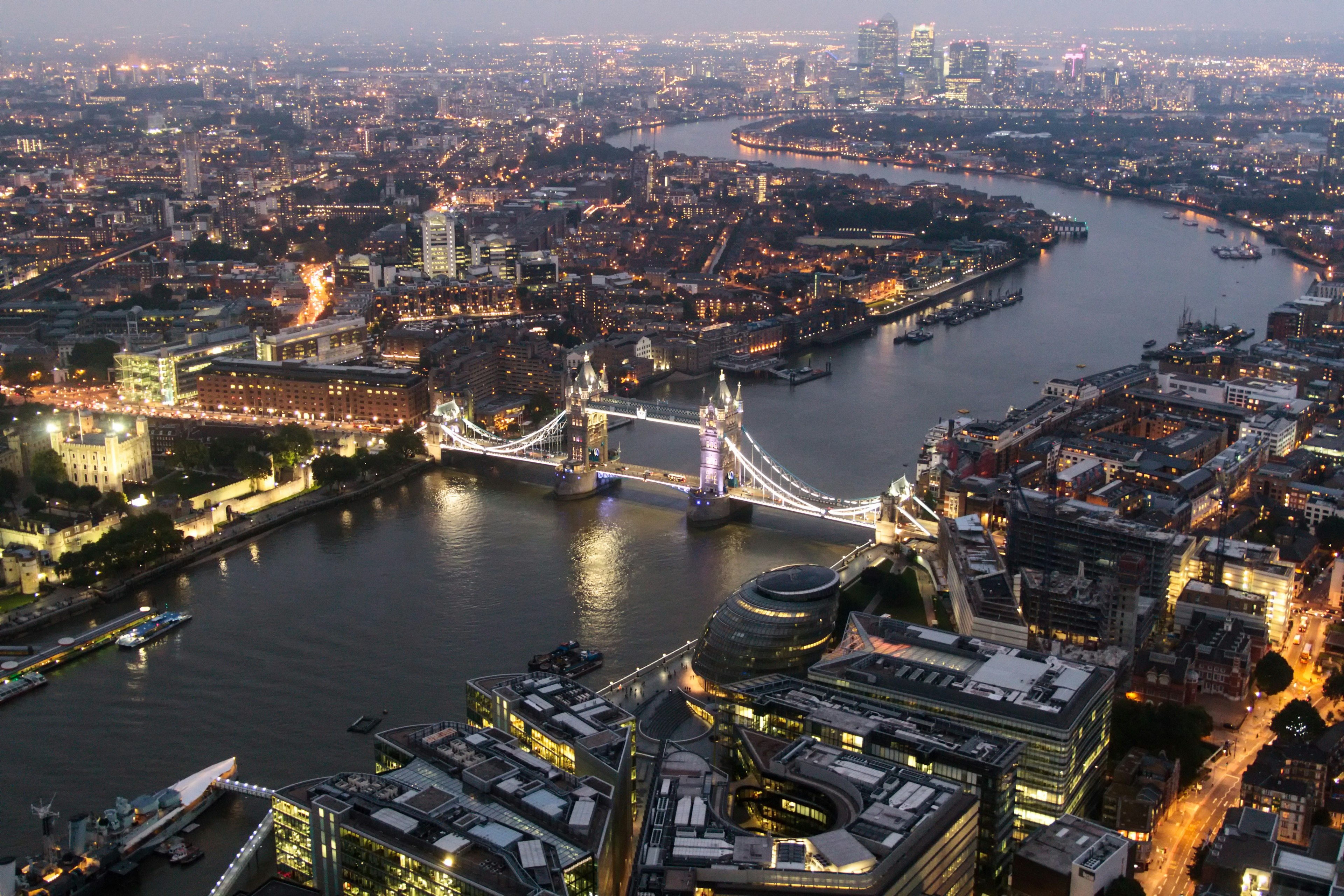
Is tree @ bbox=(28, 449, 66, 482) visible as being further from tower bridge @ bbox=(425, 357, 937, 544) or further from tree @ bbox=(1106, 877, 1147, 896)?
tree @ bbox=(1106, 877, 1147, 896)

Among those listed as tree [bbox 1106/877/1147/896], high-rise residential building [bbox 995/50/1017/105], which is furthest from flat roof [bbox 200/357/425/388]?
high-rise residential building [bbox 995/50/1017/105]

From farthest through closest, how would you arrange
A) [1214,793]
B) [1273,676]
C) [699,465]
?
[699,465] → [1273,676] → [1214,793]

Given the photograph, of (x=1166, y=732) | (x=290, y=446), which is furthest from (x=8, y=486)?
(x=1166, y=732)

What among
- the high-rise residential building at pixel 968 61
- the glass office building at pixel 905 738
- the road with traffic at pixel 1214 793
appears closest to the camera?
the glass office building at pixel 905 738

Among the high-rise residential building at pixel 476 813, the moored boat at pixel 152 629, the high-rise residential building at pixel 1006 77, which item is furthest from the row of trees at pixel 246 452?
the high-rise residential building at pixel 1006 77

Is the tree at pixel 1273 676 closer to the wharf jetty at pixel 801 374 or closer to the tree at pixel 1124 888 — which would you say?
the tree at pixel 1124 888

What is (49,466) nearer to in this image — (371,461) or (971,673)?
(371,461)

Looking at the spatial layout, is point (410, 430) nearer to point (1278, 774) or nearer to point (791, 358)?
point (791, 358)
